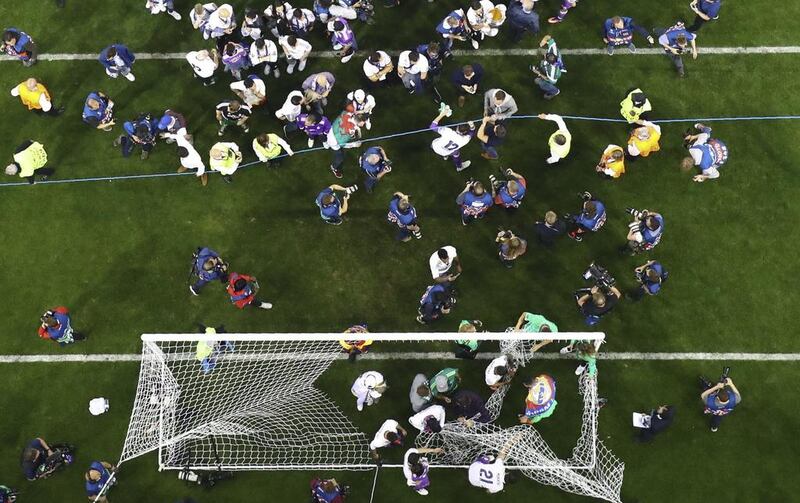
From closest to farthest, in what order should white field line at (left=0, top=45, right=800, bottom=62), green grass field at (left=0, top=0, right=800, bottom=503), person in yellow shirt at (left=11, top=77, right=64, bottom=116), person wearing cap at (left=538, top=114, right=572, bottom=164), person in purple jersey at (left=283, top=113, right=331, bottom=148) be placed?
green grass field at (left=0, top=0, right=800, bottom=503) → person wearing cap at (left=538, top=114, right=572, bottom=164) → person in purple jersey at (left=283, top=113, right=331, bottom=148) → person in yellow shirt at (left=11, top=77, right=64, bottom=116) → white field line at (left=0, top=45, right=800, bottom=62)

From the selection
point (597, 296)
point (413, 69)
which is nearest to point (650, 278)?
point (597, 296)

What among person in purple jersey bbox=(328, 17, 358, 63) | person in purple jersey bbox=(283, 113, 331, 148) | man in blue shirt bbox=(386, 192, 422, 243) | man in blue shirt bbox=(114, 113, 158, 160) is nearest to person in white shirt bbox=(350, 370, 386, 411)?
man in blue shirt bbox=(386, 192, 422, 243)

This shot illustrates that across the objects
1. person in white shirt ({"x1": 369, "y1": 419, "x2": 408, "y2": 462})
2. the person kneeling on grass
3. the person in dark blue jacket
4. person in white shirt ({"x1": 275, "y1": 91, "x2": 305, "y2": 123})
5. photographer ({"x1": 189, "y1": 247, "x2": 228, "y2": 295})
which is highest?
the person in dark blue jacket

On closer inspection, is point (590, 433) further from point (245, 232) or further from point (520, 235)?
point (245, 232)

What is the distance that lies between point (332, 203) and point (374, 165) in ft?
3.07

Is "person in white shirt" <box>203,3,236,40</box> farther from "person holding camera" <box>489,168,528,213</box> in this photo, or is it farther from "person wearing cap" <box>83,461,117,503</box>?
"person wearing cap" <box>83,461,117,503</box>

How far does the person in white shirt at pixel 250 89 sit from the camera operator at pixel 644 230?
21.9 feet

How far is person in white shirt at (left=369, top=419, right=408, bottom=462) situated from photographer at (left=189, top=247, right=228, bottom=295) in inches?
144

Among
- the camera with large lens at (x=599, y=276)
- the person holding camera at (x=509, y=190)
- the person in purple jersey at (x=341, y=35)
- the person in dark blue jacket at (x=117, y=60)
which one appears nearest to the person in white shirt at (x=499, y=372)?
the camera with large lens at (x=599, y=276)

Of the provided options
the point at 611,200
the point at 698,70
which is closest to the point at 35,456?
the point at 611,200

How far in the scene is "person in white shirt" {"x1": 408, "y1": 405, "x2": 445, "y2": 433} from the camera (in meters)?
10.1

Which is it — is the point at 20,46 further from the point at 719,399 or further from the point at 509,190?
the point at 719,399

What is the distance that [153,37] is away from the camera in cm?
1266

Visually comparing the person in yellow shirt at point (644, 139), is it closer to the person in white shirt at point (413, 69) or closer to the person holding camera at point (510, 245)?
the person holding camera at point (510, 245)
